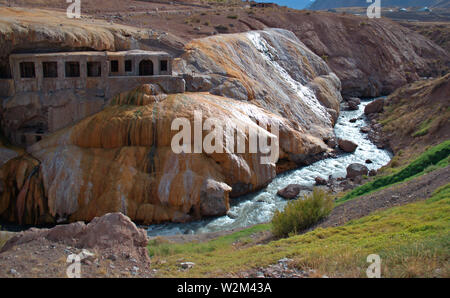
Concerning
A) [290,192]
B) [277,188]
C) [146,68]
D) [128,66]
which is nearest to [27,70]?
[128,66]

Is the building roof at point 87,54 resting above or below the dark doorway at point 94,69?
above

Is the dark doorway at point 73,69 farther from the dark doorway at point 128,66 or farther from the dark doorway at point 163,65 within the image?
the dark doorway at point 163,65

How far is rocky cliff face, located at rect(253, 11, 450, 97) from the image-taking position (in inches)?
1911

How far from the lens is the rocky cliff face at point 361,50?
4853 centimetres

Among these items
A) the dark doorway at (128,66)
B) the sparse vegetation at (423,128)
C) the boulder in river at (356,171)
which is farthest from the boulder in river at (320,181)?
the dark doorway at (128,66)

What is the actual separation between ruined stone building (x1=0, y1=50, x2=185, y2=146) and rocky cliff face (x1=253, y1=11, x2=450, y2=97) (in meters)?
28.0

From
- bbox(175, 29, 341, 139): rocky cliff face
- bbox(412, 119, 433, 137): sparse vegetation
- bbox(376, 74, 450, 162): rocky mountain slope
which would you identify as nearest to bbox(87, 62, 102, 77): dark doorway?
bbox(175, 29, 341, 139): rocky cliff face

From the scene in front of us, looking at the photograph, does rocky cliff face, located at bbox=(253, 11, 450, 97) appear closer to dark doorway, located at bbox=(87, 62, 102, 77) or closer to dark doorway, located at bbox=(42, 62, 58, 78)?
dark doorway, located at bbox=(87, 62, 102, 77)

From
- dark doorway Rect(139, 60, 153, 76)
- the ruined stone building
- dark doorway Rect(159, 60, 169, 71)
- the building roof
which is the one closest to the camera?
the building roof

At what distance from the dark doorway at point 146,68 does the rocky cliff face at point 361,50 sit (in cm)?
2462

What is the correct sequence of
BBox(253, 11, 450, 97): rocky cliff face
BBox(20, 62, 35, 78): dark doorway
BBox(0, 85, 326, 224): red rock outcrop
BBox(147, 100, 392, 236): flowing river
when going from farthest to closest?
BBox(253, 11, 450, 97): rocky cliff face
BBox(20, 62, 35, 78): dark doorway
BBox(0, 85, 326, 224): red rock outcrop
BBox(147, 100, 392, 236): flowing river

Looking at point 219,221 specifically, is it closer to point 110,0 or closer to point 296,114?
point 296,114

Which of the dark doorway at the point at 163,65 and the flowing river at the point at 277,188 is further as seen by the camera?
the dark doorway at the point at 163,65

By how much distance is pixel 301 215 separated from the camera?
14336mm
